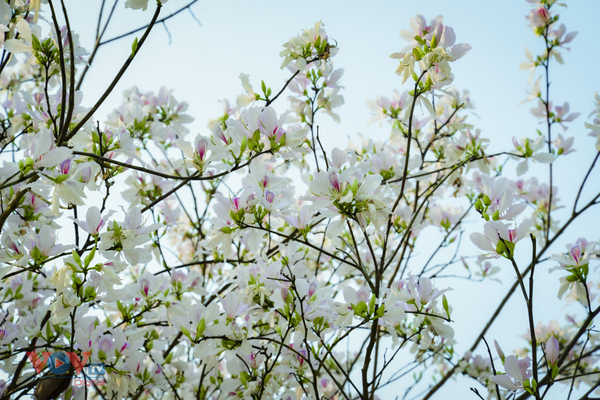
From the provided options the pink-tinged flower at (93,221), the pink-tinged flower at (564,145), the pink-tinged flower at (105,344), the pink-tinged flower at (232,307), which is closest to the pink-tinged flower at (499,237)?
the pink-tinged flower at (232,307)

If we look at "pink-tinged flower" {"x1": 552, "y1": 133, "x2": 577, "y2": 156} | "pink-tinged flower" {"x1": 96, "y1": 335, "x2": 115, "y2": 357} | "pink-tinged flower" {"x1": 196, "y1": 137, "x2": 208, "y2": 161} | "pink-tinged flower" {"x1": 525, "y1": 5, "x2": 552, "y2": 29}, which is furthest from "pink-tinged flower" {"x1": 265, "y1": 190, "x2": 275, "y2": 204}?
"pink-tinged flower" {"x1": 525, "y1": 5, "x2": 552, "y2": 29}

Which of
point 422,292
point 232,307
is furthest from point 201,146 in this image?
point 422,292

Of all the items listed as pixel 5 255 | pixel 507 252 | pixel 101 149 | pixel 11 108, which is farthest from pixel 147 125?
pixel 507 252

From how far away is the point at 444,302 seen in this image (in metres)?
1.02

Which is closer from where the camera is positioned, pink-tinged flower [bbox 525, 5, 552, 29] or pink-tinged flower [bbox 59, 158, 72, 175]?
pink-tinged flower [bbox 59, 158, 72, 175]

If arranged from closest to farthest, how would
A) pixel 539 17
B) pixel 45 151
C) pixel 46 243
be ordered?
pixel 45 151 < pixel 46 243 < pixel 539 17

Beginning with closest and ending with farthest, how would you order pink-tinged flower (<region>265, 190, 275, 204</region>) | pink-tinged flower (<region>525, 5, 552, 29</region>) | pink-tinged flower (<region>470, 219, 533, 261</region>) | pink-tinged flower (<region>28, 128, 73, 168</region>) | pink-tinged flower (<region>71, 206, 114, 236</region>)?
pink-tinged flower (<region>28, 128, 73, 168</region>) < pink-tinged flower (<region>470, 219, 533, 261</region>) < pink-tinged flower (<region>71, 206, 114, 236</region>) < pink-tinged flower (<region>265, 190, 275, 204</region>) < pink-tinged flower (<region>525, 5, 552, 29</region>)

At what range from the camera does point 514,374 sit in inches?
36.8

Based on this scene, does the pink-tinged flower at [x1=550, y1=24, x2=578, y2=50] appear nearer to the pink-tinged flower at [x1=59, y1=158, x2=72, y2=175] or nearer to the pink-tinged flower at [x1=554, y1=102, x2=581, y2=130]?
the pink-tinged flower at [x1=554, y1=102, x2=581, y2=130]

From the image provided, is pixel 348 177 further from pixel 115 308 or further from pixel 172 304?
pixel 115 308

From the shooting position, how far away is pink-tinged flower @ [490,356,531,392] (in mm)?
933

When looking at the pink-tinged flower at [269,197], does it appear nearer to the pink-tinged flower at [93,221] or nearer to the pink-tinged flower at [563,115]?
the pink-tinged flower at [93,221]

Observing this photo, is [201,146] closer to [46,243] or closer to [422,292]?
[46,243]

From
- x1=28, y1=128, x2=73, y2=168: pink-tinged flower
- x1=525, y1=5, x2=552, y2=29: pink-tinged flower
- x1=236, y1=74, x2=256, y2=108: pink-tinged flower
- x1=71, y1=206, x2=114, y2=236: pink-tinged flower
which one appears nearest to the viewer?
x1=28, y1=128, x2=73, y2=168: pink-tinged flower
